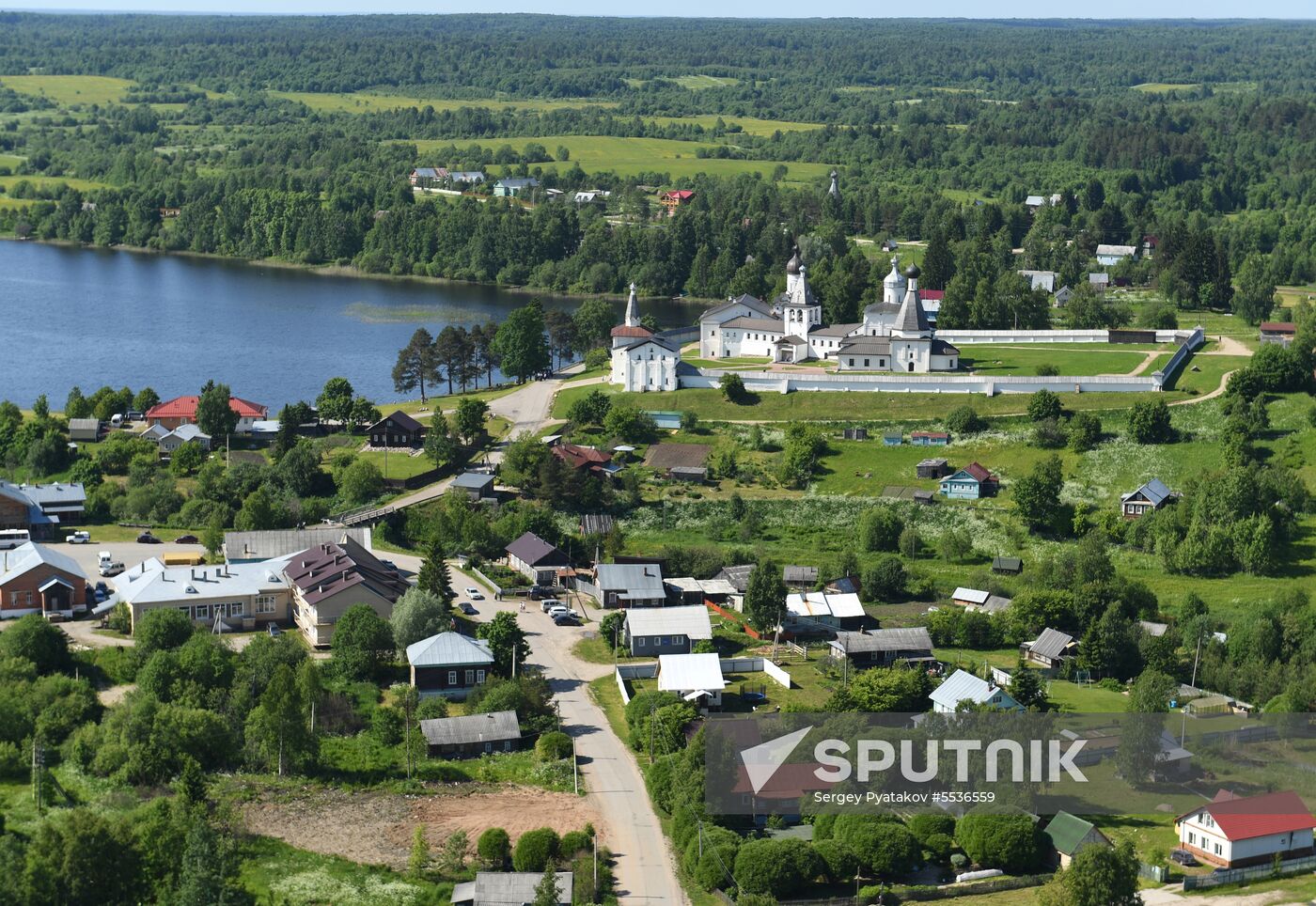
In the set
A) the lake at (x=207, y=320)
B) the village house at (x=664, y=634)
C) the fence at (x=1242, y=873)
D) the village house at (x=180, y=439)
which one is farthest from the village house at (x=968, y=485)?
the lake at (x=207, y=320)

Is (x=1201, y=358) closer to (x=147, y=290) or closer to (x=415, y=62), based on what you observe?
(x=147, y=290)

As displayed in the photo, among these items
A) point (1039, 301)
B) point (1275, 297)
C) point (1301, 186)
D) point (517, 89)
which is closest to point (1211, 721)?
point (1039, 301)

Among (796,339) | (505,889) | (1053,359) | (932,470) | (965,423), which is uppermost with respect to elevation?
(796,339)

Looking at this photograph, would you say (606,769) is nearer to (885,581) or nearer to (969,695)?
(969,695)

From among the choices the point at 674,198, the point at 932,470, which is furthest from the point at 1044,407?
the point at 674,198

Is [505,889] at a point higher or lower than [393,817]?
higher

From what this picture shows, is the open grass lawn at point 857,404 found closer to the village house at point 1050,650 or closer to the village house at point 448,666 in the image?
the village house at point 1050,650

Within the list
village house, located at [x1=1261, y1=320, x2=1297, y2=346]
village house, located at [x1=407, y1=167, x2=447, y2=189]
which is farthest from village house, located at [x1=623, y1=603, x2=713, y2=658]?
village house, located at [x1=407, y1=167, x2=447, y2=189]
